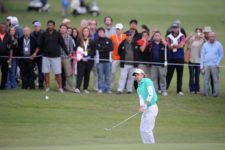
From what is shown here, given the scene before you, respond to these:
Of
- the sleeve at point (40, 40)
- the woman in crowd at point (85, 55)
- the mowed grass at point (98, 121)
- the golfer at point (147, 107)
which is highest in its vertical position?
the sleeve at point (40, 40)

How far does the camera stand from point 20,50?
28.2 m

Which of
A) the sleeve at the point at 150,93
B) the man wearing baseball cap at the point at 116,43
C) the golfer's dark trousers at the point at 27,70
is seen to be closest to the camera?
the sleeve at the point at 150,93

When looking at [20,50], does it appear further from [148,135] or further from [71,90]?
[148,135]

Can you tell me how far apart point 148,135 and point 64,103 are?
651 centimetres

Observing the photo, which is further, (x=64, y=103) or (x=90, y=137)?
(x=64, y=103)

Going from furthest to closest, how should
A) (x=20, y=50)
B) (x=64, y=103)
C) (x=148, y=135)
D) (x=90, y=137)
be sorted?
(x=20, y=50) → (x=64, y=103) → (x=90, y=137) → (x=148, y=135)

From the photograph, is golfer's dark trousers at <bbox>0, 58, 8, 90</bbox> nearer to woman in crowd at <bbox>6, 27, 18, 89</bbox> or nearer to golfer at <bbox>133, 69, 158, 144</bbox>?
woman in crowd at <bbox>6, 27, 18, 89</bbox>

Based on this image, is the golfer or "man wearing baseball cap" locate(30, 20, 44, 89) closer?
the golfer

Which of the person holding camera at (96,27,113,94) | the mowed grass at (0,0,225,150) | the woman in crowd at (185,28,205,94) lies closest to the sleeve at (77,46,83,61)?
the person holding camera at (96,27,113,94)

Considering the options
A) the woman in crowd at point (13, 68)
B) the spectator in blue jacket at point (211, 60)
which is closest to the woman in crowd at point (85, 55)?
the woman in crowd at point (13, 68)

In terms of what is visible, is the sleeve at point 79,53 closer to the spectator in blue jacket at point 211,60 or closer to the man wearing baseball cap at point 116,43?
the man wearing baseball cap at point 116,43

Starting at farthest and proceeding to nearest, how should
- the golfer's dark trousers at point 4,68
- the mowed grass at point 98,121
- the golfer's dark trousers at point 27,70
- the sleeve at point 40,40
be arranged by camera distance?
the golfer's dark trousers at point 27,70, the golfer's dark trousers at point 4,68, the sleeve at point 40,40, the mowed grass at point 98,121

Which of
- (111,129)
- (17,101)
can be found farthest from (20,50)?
(111,129)

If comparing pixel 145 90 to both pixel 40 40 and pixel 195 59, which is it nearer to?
pixel 40 40
